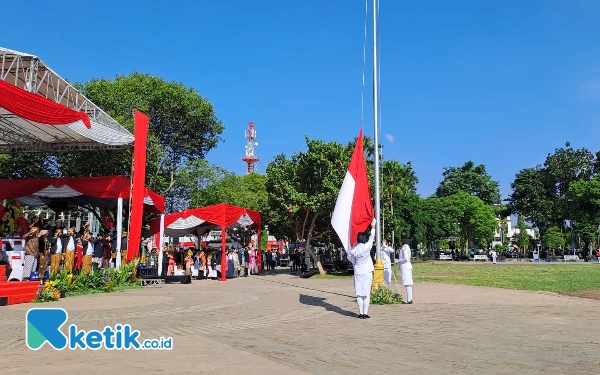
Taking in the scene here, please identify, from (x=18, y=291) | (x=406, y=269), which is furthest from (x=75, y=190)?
(x=406, y=269)

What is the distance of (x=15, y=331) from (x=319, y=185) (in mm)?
17385

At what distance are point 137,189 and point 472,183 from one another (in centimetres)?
6200

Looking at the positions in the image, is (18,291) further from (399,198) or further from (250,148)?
(250,148)

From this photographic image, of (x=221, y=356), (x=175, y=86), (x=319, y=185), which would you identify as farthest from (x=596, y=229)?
(x=221, y=356)

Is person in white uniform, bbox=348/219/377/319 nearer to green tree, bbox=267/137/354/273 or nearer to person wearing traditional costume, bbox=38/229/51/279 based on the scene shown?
person wearing traditional costume, bbox=38/229/51/279

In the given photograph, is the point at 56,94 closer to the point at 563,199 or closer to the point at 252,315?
the point at 252,315

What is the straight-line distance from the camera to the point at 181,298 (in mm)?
13680

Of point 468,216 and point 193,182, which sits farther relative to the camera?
point 468,216

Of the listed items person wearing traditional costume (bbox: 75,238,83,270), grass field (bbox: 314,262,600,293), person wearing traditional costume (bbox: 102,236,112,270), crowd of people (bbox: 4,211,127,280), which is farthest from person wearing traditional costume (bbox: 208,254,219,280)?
person wearing traditional costume (bbox: 75,238,83,270)

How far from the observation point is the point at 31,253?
46.9 ft

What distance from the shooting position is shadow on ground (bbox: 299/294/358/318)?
10.6 m

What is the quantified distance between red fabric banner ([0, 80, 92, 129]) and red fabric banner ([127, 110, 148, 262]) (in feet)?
11.0

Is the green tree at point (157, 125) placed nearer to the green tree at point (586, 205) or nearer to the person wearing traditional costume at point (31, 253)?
the person wearing traditional costume at point (31, 253)

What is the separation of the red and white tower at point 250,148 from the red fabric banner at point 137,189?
277ft
